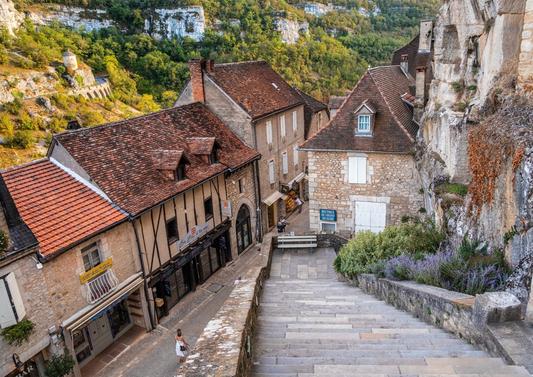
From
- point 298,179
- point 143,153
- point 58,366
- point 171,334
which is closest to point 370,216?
point 298,179

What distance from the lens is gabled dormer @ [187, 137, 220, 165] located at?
55.5ft

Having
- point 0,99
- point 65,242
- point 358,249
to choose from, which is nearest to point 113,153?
point 65,242

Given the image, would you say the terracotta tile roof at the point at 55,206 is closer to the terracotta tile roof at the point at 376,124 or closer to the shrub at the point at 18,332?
the shrub at the point at 18,332

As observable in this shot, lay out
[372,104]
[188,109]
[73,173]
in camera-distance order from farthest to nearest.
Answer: [188,109] → [372,104] → [73,173]

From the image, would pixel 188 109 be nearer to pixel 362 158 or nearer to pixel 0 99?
pixel 362 158

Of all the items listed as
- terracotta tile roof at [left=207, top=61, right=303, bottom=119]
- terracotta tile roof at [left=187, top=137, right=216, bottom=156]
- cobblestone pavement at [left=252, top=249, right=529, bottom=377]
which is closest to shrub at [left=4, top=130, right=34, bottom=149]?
terracotta tile roof at [left=207, top=61, right=303, bottom=119]

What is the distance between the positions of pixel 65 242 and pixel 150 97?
160 feet

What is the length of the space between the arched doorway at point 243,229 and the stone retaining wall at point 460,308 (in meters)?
11.7

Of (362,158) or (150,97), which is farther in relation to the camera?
(150,97)

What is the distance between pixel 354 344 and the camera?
5.65 metres

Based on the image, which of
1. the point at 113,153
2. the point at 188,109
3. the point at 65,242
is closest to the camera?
the point at 65,242

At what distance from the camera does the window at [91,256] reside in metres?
11.8

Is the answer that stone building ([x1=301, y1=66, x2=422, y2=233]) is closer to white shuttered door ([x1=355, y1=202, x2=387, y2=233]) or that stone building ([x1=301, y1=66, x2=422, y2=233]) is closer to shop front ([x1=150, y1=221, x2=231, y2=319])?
white shuttered door ([x1=355, y1=202, x2=387, y2=233])

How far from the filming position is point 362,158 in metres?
17.0
